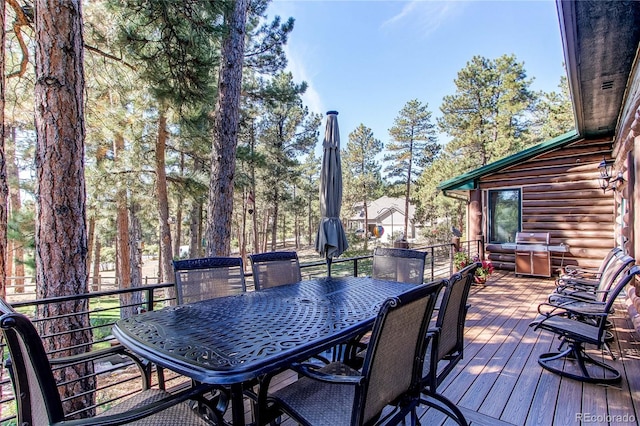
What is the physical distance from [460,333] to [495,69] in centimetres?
1795

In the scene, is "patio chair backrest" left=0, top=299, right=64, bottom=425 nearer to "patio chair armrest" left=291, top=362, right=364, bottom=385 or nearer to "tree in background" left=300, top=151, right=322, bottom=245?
"patio chair armrest" left=291, top=362, right=364, bottom=385

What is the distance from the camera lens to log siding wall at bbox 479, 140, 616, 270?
644 cm

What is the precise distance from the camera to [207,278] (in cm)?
256

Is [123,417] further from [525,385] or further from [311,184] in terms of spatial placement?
[311,184]

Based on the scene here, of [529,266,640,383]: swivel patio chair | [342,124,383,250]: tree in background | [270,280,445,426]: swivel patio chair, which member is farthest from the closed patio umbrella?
[342,124,383,250]: tree in background

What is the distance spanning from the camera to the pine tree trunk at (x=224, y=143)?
5.06 meters

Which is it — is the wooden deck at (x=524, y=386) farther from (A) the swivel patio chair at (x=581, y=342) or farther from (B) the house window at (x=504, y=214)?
(B) the house window at (x=504, y=214)

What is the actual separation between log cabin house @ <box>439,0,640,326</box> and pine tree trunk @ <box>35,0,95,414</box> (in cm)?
383

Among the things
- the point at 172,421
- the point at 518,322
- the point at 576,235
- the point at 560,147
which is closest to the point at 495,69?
the point at 560,147

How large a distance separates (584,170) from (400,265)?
578cm

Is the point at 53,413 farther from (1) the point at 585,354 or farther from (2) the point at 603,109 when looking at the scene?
(2) the point at 603,109

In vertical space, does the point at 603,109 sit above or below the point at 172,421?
above

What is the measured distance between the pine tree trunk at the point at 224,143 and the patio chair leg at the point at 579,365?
171 inches

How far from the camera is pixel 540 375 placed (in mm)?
2732
